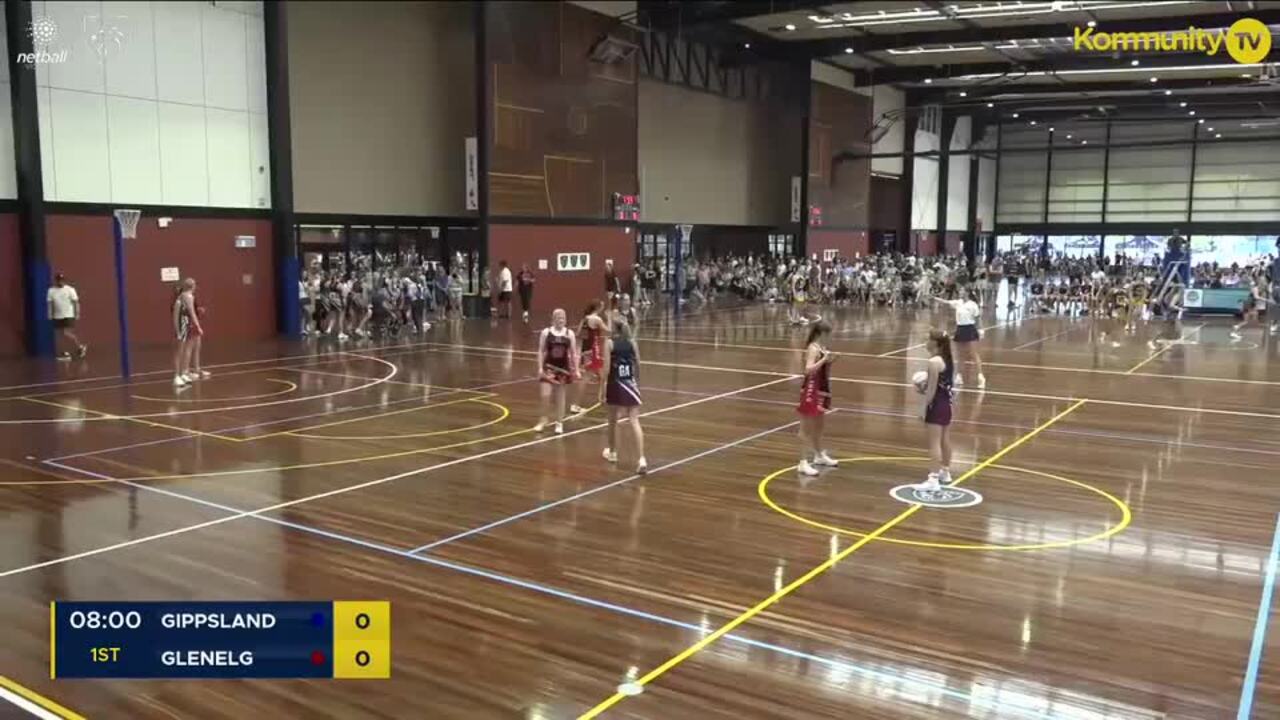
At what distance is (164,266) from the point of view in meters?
21.4

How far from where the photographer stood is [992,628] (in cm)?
602

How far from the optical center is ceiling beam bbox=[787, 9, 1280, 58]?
31359 mm

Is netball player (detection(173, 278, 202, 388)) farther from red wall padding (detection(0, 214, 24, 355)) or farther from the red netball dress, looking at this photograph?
the red netball dress

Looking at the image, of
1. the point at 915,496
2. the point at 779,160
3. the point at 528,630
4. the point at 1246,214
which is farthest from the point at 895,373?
the point at 1246,214

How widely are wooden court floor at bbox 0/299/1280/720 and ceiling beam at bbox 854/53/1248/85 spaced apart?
25.0m

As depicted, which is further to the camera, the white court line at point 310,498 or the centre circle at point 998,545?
the centre circle at point 998,545

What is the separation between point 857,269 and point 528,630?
3165 centimetres

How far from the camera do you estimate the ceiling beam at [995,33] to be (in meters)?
31.4

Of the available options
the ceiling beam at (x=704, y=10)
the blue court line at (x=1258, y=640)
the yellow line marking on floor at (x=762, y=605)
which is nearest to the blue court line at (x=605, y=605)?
the yellow line marking on floor at (x=762, y=605)

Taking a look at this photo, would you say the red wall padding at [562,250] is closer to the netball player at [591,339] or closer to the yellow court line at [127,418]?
the netball player at [591,339]

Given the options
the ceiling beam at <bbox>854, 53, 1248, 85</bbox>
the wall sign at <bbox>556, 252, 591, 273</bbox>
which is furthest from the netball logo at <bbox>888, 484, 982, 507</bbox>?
the ceiling beam at <bbox>854, 53, 1248, 85</bbox>

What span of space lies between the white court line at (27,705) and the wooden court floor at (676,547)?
102 millimetres

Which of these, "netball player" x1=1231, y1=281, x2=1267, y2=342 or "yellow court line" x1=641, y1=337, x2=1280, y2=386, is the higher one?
"netball player" x1=1231, y1=281, x2=1267, y2=342

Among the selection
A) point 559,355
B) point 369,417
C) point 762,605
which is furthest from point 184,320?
point 762,605
